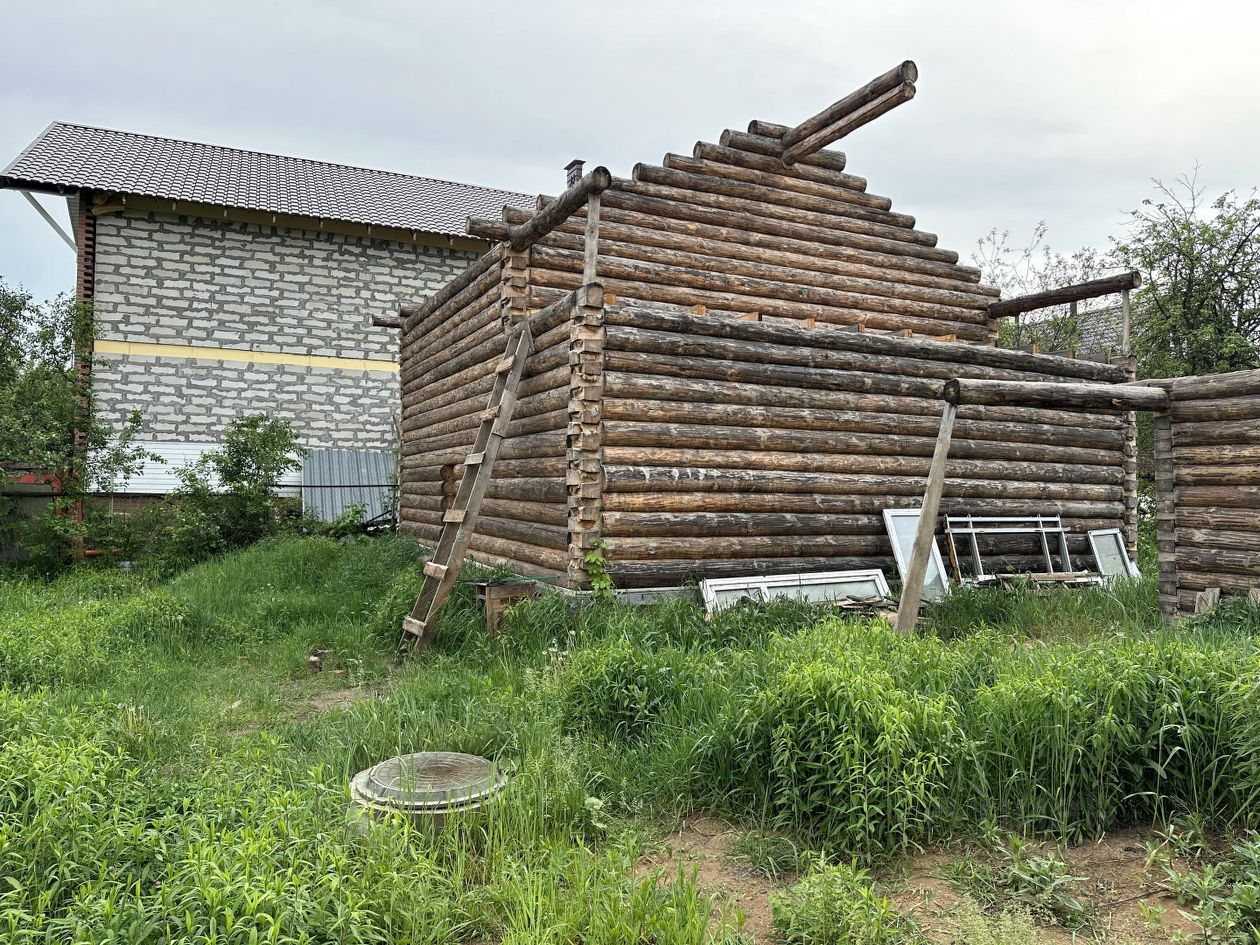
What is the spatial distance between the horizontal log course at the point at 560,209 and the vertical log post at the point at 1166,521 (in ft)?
19.8

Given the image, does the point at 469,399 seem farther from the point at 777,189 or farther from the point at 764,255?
the point at 777,189

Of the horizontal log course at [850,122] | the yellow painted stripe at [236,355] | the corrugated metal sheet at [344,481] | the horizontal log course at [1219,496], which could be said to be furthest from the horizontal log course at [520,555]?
the yellow painted stripe at [236,355]

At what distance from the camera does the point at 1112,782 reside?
4.06m

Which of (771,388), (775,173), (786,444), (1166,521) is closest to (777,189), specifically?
(775,173)

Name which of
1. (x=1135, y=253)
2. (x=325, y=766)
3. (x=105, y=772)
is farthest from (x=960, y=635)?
(x=1135, y=253)

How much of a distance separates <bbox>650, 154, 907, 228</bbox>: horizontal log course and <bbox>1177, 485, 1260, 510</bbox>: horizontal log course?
578cm

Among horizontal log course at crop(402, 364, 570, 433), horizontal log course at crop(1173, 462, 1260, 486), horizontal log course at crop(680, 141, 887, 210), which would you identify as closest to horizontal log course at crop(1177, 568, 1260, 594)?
horizontal log course at crop(1173, 462, 1260, 486)

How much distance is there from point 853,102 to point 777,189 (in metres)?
1.63

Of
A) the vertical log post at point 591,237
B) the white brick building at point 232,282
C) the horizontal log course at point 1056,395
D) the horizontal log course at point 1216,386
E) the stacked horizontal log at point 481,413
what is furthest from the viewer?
the white brick building at point 232,282

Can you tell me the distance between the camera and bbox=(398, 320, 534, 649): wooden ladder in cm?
818

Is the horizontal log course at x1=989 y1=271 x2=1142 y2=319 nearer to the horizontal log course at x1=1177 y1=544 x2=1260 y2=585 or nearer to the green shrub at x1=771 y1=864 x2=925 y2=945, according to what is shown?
the horizontal log course at x1=1177 y1=544 x2=1260 y2=585

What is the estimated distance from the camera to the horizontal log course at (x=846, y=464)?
8.75 metres

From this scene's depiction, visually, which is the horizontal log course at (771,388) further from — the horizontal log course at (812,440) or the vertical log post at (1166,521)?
the vertical log post at (1166,521)

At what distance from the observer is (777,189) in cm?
1139
